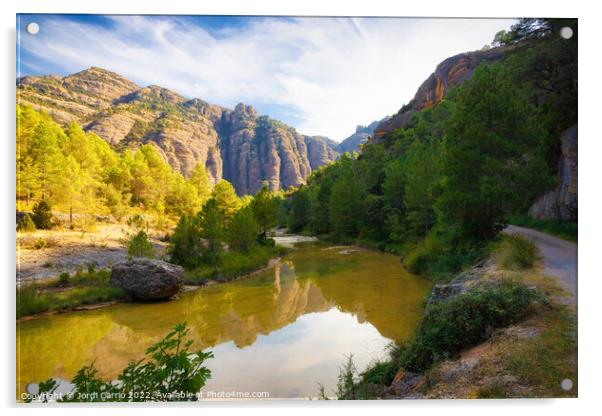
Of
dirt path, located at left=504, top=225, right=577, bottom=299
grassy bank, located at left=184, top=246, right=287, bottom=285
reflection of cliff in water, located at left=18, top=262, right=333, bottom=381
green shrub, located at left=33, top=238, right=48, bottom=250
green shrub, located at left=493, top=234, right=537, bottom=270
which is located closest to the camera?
dirt path, located at left=504, top=225, right=577, bottom=299

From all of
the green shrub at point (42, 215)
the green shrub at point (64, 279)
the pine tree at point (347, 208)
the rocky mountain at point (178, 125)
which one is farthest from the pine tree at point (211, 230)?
the pine tree at point (347, 208)

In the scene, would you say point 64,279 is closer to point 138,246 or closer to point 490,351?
point 138,246

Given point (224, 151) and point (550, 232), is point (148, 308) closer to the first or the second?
point (224, 151)

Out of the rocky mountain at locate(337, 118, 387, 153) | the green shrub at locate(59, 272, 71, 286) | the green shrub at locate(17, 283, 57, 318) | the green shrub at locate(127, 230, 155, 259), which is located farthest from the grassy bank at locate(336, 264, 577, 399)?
the green shrub at locate(127, 230, 155, 259)

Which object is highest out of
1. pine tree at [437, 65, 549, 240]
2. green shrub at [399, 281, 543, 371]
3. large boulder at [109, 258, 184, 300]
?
pine tree at [437, 65, 549, 240]

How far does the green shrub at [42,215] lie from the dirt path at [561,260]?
34.5ft

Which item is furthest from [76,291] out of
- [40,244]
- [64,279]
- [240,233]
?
[240,233]

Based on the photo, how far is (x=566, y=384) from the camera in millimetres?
3984

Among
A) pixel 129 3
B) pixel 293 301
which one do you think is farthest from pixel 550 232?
pixel 129 3

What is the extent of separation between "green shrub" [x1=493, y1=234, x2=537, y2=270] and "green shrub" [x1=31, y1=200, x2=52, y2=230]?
439 inches

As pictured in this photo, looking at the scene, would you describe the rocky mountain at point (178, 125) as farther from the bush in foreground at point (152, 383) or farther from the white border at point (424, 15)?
the bush in foreground at point (152, 383)

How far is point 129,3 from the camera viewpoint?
15.3ft

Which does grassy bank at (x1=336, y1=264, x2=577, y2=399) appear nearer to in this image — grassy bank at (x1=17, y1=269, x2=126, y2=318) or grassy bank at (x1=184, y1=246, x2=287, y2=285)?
grassy bank at (x1=17, y1=269, x2=126, y2=318)

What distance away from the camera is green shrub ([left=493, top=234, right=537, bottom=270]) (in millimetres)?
7203
